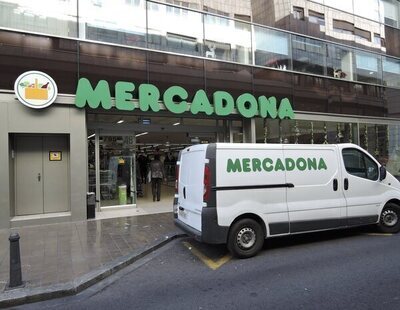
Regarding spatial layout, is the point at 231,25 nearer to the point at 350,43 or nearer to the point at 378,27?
the point at 350,43

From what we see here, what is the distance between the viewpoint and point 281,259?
6289 millimetres

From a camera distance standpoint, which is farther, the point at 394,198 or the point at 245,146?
the point at 394,198

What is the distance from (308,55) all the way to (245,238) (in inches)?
439

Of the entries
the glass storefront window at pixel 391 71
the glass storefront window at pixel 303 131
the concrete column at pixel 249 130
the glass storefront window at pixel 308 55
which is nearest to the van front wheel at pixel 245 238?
the concrete column at pixel 249 130

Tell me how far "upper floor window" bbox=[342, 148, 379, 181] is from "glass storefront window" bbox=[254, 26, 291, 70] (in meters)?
7.18

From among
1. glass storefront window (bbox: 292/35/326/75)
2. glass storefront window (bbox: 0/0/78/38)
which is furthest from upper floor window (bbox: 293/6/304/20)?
glass storefront window (bbox: 0/0/78/38)

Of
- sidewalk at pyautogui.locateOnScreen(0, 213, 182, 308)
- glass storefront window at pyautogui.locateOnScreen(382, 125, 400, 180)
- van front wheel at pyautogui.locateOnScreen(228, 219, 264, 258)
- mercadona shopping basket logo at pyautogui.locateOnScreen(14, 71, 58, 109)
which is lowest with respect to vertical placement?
sidewalk at pyautogui.locateOnScreen(0, 213, 182, 308)

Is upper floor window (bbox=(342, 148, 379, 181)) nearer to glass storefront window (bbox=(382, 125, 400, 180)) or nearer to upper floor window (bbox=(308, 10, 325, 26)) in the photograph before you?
upper floor window (bbox=(308, 10, 325, 26))

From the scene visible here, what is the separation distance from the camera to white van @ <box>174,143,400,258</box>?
20.3ft

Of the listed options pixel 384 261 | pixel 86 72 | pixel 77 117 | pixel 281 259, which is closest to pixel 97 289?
pixel 281 259

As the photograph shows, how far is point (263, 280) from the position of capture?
5262 mm

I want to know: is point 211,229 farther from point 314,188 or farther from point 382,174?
point 382,174

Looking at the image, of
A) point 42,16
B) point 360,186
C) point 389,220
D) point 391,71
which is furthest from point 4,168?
point 391,71

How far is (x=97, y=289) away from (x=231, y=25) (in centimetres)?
1112
